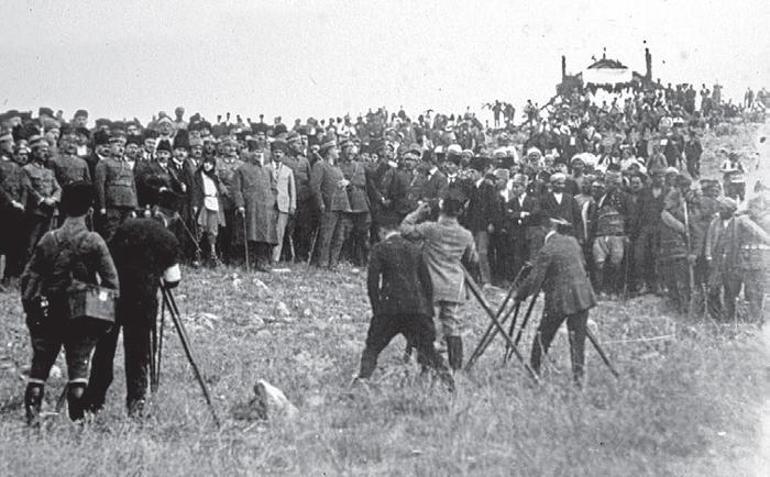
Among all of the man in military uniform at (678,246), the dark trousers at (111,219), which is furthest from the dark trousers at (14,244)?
the man in military uniform at (678,246)

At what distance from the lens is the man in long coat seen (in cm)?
1465

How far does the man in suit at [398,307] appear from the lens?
8.84 metres

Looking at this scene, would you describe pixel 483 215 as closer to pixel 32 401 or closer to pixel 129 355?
pixel 129 355

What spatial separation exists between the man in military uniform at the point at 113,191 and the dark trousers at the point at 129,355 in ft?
16.2

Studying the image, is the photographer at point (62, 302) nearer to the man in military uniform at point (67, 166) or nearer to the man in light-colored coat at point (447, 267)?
the man in light-colored coat at point (447, 267)

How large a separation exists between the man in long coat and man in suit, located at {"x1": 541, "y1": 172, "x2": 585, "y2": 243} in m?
4.10

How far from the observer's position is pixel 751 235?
13.4 metres

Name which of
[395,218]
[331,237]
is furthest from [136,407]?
[331,237]

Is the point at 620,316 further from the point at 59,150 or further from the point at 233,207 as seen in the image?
the point at 59,150

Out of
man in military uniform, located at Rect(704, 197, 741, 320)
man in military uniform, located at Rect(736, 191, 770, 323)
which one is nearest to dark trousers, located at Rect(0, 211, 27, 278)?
man in military uniform, located at Rect(704, 197, 741, 320)

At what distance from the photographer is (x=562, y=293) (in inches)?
371

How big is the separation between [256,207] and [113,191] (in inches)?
98.9

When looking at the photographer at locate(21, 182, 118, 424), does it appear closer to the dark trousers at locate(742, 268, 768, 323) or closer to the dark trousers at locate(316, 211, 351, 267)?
the dark trousers at locate(316, 211, 351, 267)

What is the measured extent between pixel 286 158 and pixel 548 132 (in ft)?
39.9
